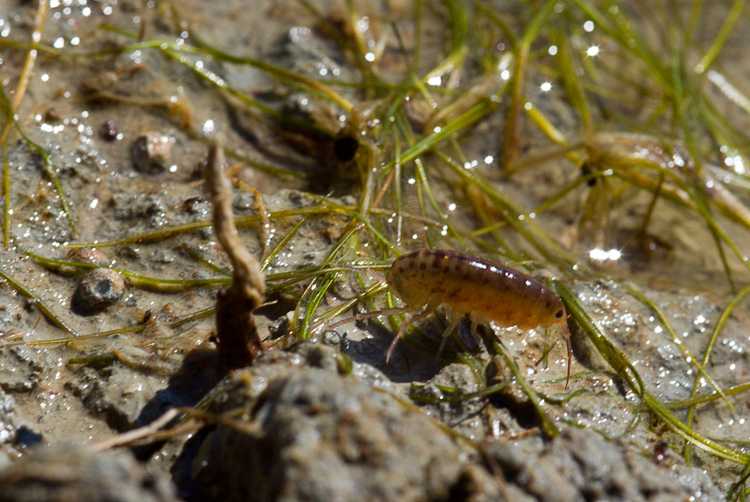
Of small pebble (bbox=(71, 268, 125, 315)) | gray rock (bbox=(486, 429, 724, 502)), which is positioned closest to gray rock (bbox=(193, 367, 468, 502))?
gray rock (bbox=(486, 429, 724, 502))

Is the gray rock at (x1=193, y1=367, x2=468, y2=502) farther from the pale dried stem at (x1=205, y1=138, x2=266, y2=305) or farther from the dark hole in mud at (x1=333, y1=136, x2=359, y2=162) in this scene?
the dark hole in mud at (x1=333, y1=136, x2=359, y2=162)

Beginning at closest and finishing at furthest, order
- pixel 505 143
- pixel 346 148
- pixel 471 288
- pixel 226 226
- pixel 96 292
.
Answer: pixel 226 226
pixel 471 288
pixel 96 292
pixel 346 148
pixel 505 143

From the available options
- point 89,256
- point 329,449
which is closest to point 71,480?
point 329,449

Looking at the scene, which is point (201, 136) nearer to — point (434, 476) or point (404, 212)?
point (404, 212)

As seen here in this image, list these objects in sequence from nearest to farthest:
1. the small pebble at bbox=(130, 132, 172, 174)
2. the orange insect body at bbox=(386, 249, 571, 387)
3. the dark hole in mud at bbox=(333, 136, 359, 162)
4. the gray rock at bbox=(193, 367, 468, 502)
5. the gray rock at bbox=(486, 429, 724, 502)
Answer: the gray rock at bbox=(193, 367, 468, 502)
the gray rock at bbox=(486, 429, 724, 502)
the orange insect body at bbox=(386, 249, 571, 387)
the small pebble at bbox=(130, 132, 172, 174)
the dark hole in mud at bbox=(333, 136, 359, 162)

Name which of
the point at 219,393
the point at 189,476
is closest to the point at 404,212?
the point at 219,393

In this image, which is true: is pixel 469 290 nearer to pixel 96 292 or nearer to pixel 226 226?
→ pixel 226 226
